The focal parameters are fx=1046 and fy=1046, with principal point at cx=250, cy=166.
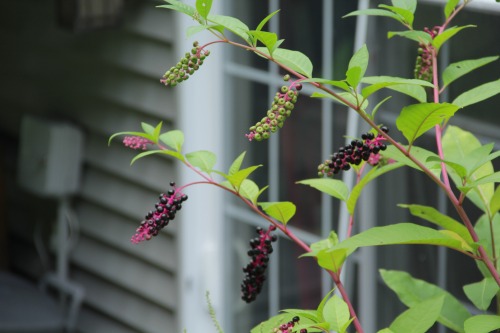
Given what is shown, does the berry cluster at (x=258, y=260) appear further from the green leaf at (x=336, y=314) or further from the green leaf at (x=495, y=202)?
the green leaf at (x=495, y=202)

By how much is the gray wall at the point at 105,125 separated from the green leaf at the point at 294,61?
2.55 meters

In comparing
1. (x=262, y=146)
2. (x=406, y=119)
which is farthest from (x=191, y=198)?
(x=406, y=119)

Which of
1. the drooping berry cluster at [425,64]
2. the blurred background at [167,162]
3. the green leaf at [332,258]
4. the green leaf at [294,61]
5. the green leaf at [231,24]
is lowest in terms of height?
the green leaf at [332,258]

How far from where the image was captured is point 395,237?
109 centimetres

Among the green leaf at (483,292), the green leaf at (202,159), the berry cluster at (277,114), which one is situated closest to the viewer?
the berry cluster at (277,114)

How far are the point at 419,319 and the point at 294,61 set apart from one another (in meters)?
0.31

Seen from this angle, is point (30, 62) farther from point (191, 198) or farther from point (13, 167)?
point (191, 198)

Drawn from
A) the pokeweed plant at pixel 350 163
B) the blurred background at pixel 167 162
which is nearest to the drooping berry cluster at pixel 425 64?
the pokeweed plant at pixel 350 163

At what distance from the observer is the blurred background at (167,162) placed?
2.65 metres

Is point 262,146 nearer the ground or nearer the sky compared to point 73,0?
nearer the ground

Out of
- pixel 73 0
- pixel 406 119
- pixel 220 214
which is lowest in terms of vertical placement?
pixel 406 119

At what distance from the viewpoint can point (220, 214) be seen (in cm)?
361

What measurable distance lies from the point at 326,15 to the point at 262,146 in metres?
0.58

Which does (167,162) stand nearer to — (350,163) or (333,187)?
(333,187)
